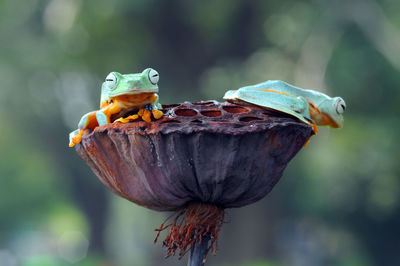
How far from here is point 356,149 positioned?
1270cm

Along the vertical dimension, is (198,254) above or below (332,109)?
below

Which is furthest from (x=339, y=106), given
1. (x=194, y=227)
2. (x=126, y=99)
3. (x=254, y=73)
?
(x=254, y=73)

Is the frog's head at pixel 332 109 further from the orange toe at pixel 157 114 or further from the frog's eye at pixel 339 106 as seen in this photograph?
the orange toe at pixel 157 114

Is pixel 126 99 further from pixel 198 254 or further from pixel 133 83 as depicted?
pixel 198 254

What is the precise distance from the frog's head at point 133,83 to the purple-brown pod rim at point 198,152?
14 cm

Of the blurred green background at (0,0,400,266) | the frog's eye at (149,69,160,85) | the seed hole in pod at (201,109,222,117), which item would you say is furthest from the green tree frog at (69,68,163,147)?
the blurred green background at (0,0,400,266)

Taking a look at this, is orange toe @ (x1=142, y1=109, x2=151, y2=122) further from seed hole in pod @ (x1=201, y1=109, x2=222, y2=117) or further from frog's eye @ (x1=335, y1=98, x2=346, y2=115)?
frog's eye @ (x1=335, y1=98, x2=346, y2=115)

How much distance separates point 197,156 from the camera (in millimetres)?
2281

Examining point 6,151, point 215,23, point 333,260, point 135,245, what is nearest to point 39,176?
point 6,151

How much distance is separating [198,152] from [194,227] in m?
0.40

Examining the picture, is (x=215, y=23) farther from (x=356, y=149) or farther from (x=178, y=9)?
(x=356, y=149)

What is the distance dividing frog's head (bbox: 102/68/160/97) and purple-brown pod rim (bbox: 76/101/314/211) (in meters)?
0.14

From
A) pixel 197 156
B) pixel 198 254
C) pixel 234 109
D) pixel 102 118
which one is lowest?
pixel 198 254

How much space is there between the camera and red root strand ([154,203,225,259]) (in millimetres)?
2492
